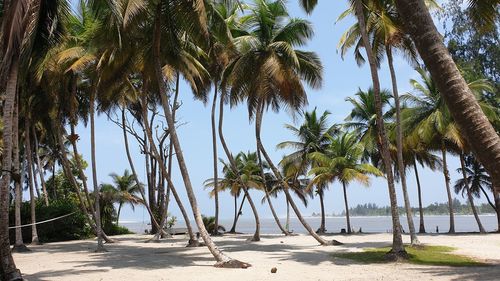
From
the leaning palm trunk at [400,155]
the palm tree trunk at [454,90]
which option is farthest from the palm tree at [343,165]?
the palm tree trunk at [454,90]

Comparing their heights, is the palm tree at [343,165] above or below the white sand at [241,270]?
above

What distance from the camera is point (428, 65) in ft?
17.3

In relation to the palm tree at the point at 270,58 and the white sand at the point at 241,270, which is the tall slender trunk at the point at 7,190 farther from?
the palm tree at the point at 270,58

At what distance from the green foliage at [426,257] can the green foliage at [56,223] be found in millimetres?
18349

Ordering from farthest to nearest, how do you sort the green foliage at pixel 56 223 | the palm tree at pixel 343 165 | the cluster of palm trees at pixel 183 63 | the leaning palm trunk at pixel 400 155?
the palm tree at pixel 343 165
the green foliage at pixel 56 223
the leaning palm trunk at pixel 400 155
the cluster of palm trees at pixel 183 63

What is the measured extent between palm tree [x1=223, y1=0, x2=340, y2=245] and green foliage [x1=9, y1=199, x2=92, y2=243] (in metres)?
13.6

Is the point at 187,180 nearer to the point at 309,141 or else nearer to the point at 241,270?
the point at 241,270

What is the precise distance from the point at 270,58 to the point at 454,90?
15.8 metres

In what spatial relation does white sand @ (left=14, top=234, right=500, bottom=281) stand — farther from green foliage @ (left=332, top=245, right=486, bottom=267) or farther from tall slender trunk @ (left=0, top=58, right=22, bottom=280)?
tall slender trunk @ (left=0, top=58, right=22, bottom=280)

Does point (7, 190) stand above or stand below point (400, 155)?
below

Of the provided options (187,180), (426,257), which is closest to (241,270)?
(187,180)

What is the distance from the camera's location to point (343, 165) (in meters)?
33.7

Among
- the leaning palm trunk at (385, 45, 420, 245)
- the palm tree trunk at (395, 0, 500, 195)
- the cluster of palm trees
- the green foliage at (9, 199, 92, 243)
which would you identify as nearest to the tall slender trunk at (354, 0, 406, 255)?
the cluster of palm trees

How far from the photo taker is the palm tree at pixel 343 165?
108 ft
